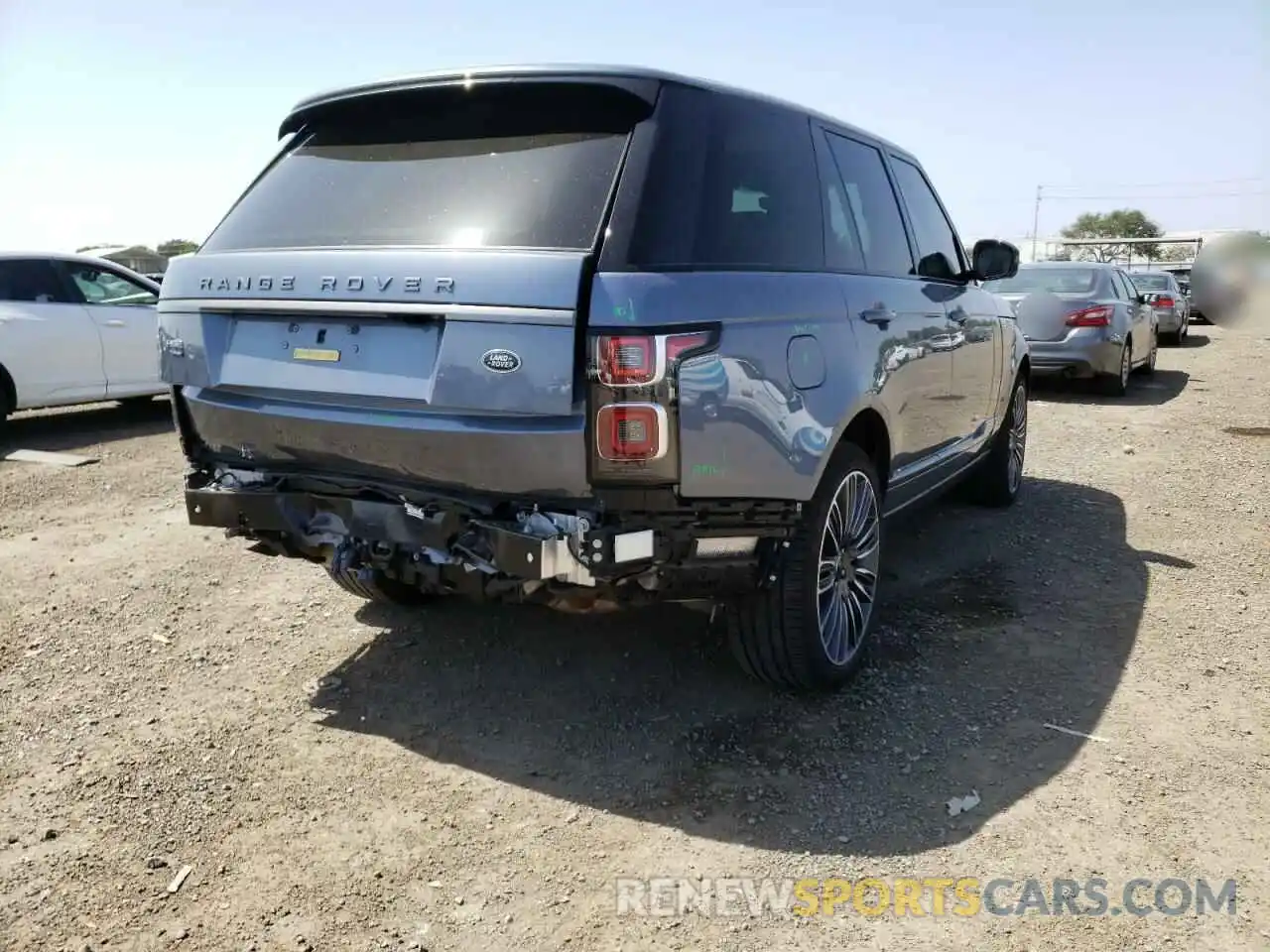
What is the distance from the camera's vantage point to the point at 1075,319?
1112cm

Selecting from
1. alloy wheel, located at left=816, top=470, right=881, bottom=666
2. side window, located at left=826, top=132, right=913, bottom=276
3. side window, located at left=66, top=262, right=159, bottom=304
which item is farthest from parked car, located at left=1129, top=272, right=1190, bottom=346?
alloy wheel, located at left=816, top=470, right=881, bottom=666

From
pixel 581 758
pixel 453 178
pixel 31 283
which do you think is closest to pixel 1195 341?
pixel 31 283

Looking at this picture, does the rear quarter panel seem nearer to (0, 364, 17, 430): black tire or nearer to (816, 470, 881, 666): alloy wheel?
(816, 470, 881, 666): alloy wheel

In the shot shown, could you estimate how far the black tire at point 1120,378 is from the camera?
A: 37.1 feet

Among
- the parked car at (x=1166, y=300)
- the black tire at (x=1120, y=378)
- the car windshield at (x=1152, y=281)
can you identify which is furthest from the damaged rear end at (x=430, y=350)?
the car windshield at (x=1152, y=281)

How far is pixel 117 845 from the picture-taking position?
2.81 metres

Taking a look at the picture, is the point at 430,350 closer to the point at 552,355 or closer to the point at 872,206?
the point at 552,355

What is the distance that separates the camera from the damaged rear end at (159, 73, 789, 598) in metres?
2.77

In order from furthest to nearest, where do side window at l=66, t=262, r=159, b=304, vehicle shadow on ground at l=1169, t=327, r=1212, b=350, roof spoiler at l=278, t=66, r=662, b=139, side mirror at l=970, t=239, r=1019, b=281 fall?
1. vehicle shadow on ground at l=1169, t=327, r=1212, b=350
2. side window at l=66, t=262, r=159, b=304
3. side mirror at l=970, t=239, r=1019, b=281
4. roof spoiler at l=278, t=66, r=662, b=139

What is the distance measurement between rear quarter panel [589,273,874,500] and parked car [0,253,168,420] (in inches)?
259

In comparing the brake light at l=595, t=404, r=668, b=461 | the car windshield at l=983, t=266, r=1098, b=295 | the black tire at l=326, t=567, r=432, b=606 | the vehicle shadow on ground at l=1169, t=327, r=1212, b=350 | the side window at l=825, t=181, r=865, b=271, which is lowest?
the vehicle shadow on ground at l=1169, t=327, r=1212, b=350

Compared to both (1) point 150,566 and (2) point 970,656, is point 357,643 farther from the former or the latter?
(2) point 970,656

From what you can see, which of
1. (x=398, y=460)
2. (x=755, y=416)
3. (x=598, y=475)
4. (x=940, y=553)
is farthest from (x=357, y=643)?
(x=940, y=553)

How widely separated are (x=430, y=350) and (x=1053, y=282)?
1039 centimetres
